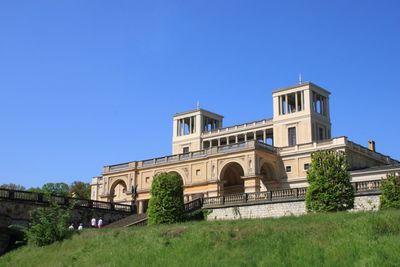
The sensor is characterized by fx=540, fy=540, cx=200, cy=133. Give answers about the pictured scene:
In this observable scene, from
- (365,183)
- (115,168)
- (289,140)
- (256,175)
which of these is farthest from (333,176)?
(115,168)

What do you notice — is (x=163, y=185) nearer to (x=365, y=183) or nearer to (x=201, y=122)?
(x=365, y=183)

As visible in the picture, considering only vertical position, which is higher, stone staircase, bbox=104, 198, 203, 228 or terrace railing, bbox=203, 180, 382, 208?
terrace railing, bbox=203, 180, 382, 208

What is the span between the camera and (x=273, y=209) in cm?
3878

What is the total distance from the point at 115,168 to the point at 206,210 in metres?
25.7

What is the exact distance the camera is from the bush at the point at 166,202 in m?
35.8

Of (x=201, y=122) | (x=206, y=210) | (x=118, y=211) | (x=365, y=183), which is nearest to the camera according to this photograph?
(x=365, y=183)

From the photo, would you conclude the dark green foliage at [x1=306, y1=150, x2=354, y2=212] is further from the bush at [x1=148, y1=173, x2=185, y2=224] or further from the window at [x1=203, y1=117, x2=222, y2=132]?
the window at [x1=203, y1=117, x2=222, y2=132]

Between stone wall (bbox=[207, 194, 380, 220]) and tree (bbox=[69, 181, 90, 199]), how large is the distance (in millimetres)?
48966

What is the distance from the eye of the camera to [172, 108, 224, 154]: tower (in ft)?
238

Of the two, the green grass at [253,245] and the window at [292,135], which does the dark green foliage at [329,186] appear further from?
the window at [292,135]

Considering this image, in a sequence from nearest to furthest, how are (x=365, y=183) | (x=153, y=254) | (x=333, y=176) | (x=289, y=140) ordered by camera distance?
(x=153, y=254) → (x=333, y=176) → (x=365, y=183) → (x=289, y=140)

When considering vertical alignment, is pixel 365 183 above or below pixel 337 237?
above

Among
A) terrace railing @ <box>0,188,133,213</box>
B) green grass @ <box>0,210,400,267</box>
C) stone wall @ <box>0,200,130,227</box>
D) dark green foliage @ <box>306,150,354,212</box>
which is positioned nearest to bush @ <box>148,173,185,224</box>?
terrace railing @ <box>0,188,133,213</box>

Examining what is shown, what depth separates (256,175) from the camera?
52.8 meters
